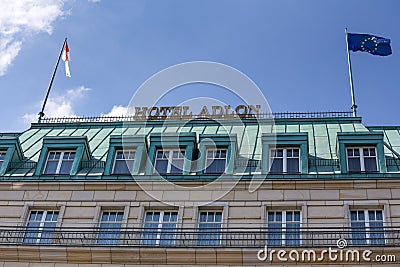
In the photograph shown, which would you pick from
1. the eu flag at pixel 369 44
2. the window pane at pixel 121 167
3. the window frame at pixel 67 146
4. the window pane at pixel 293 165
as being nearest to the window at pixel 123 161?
the window pane at pixel 121 167

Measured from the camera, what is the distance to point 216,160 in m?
36.1

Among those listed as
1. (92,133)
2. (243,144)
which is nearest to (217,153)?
→ (243,144)

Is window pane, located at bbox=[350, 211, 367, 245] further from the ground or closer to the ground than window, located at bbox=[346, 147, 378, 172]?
closer to the ground

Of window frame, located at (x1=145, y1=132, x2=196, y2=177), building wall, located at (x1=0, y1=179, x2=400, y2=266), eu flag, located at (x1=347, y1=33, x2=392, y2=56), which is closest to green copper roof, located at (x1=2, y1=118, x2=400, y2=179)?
building wall, located at (x1=0, y1=179, x2=400, y2=266)

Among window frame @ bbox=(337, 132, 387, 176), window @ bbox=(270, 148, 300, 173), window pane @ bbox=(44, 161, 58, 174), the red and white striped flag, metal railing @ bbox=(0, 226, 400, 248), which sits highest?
the red and white striped flag

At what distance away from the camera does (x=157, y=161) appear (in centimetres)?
3647

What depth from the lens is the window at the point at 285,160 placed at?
35.1m

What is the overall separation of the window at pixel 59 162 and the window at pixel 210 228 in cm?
761

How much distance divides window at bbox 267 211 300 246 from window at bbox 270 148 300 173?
244cm

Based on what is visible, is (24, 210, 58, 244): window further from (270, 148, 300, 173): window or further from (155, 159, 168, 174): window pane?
(270, 148, 300, 173): window

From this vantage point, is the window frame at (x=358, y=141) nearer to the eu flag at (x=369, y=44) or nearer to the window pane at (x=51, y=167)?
the eu flag at (x=369, y=44)

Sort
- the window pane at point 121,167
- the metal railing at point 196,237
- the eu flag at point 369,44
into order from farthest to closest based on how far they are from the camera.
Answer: the eu flag at point 369,44
the window pane at point 121,167
the metal railing at point 196,237

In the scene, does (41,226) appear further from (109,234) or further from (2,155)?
(2,155)

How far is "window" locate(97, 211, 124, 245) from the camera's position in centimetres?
3294
